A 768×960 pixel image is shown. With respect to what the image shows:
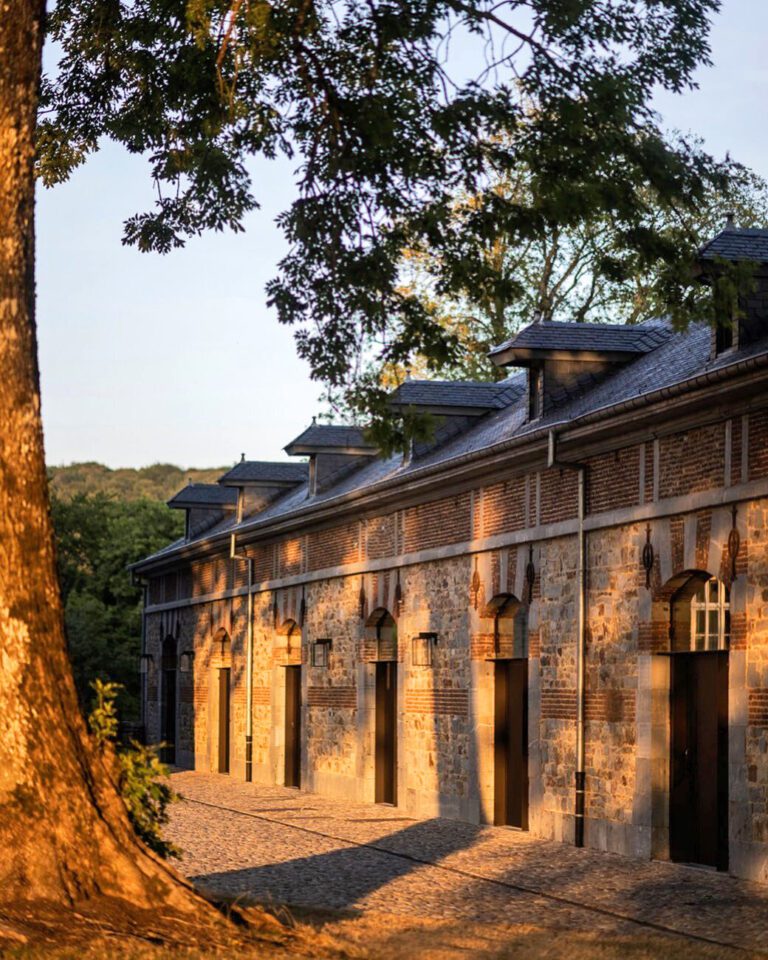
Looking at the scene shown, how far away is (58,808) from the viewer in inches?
348

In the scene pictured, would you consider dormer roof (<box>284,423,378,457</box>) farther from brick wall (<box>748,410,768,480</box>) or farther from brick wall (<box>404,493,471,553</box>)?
brick wall (<box>748,410,768,480</box>)

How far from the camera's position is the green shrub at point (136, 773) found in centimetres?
928

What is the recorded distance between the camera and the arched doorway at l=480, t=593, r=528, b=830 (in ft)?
64.6

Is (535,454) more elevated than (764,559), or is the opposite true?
(535,454)

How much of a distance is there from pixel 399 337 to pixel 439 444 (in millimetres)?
10874

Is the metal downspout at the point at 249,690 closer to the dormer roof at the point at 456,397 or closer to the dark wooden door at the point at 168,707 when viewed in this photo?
the dark wooden door at the point at 168,707

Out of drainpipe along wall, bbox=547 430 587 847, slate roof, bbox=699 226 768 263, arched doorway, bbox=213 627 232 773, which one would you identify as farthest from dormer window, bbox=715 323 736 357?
arched doorway, bbox=213 627 232 773

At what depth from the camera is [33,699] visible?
8789mm

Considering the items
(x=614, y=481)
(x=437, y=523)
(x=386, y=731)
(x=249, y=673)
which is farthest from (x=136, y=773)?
(x=249, y=673)

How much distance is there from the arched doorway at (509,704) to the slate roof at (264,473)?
47.5 ft

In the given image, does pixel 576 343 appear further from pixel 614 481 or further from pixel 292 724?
pixel 292 724

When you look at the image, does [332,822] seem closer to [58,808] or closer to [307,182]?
[307,182]

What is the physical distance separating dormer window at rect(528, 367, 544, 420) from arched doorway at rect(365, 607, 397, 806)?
16.7 ft

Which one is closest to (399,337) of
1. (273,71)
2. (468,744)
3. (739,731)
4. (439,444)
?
(273,71)
